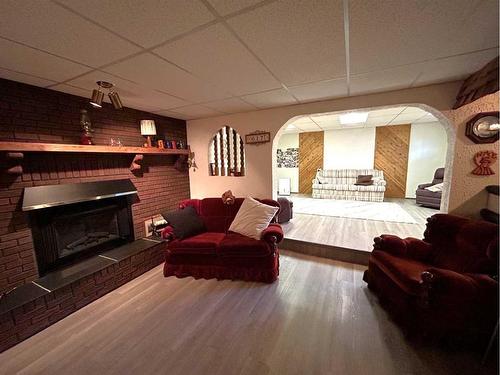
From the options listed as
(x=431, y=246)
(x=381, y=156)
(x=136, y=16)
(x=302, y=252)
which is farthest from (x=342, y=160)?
(x=136, y=16)

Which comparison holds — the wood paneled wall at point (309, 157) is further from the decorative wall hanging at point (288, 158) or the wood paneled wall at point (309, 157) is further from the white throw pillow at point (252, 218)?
the white throw pillow at point (252, 218)

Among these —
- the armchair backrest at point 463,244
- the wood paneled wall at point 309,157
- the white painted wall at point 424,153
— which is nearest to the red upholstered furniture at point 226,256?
the armchair backrest at point 463,244

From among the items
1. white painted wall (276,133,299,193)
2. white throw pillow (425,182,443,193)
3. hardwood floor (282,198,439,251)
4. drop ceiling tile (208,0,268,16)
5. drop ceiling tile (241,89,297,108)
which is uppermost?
drop ceiling tile (241,89,297,108)

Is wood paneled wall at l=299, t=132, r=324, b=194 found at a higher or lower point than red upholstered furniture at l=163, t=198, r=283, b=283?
higher

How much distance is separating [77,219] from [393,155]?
25.4 feet

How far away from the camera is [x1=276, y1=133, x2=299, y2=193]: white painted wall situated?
24.5 ft

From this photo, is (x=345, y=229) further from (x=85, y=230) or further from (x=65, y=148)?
(x=65, y=148)

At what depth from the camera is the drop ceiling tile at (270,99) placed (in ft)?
8.19

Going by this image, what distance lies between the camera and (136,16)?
3.69 ft

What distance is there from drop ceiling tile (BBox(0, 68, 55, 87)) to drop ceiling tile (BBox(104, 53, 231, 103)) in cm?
77

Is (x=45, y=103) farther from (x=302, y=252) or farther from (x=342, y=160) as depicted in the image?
(x=342, y=160)

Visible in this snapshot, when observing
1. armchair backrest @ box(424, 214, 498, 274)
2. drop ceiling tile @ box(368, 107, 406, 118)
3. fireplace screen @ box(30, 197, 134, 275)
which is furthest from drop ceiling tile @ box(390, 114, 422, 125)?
fireplace screen @ box(30, 197, 134, 275)

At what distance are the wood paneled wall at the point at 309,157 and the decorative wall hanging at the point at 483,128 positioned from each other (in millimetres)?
5017

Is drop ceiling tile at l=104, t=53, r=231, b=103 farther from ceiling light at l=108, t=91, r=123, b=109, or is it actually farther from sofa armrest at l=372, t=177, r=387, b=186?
sofa armrest at l=372, t=177, r=387, b=186
